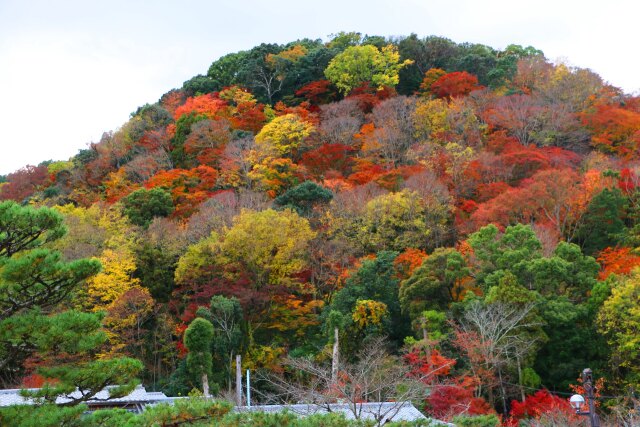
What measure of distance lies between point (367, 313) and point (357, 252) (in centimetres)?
392

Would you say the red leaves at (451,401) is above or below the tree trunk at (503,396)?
above

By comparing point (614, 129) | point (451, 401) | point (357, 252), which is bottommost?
point (451, 401)

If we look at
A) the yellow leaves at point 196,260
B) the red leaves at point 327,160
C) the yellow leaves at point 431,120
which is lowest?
the yellow leaves at point 196,260

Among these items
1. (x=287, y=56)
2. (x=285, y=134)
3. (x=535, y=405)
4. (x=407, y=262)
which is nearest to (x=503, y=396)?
(x=535, y=405)

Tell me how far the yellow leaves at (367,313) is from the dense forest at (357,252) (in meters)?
0.05

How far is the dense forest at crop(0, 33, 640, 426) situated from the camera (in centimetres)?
1681

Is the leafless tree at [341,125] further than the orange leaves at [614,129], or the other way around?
the leafless tree at [341,125]

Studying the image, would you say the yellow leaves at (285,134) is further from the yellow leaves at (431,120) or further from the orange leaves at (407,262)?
the orange leaves at (407,262)

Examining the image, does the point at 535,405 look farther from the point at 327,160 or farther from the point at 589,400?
the point at 327,160

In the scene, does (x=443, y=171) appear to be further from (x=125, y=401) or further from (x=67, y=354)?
(x=67, y=354)

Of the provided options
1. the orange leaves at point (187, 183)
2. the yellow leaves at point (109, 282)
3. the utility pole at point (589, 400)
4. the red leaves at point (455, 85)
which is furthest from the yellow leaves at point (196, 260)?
the red leaves at point (455, 85)

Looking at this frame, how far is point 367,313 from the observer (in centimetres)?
2161

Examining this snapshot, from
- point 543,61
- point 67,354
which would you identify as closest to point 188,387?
point 67,354

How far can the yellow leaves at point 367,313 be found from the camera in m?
21.5
